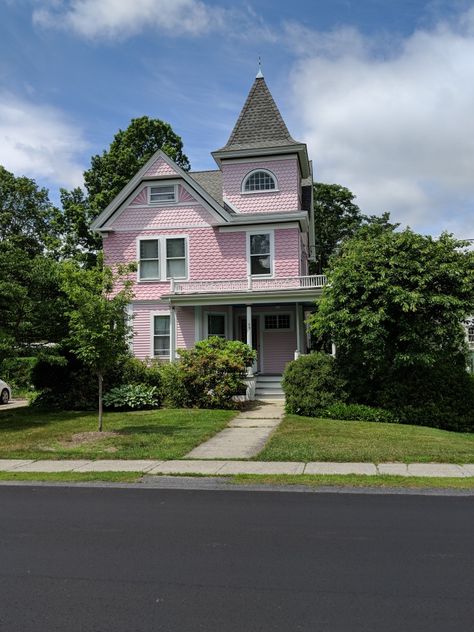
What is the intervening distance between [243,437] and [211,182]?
631 inches

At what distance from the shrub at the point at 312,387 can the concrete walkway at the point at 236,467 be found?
230 inches

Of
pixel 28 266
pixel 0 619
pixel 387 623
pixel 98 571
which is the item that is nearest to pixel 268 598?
pixel 387 623

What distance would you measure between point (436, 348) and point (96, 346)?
9.02m

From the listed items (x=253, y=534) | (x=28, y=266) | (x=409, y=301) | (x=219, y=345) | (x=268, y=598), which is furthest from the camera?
(x=219, y=345)

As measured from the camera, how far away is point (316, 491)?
8219mm

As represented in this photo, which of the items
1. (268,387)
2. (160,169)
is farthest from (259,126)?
(268,387)

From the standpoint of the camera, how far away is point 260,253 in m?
23.2

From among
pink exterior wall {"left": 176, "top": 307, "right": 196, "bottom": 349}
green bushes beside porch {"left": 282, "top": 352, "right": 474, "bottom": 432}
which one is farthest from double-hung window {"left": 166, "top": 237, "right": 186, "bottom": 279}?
green bushes beside porch {"left": 282, "top": 352, "right": 474, "bottom": 432}

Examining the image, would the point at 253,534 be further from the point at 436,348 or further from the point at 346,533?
the point at 436,348

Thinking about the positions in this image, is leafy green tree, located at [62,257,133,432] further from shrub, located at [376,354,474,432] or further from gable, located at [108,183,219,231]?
gable, located at [108,183,219,231]

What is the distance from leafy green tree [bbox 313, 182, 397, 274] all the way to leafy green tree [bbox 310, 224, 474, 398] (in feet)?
92.3

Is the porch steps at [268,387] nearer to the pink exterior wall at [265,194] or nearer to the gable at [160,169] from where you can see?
the pink exterior wall at [265,194]

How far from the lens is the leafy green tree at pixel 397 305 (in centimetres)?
1490

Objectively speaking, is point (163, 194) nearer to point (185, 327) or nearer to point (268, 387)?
point (185, 327)
